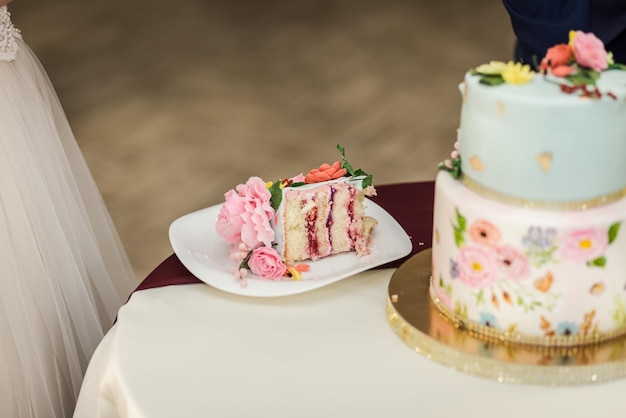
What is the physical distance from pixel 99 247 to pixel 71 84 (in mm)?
2892

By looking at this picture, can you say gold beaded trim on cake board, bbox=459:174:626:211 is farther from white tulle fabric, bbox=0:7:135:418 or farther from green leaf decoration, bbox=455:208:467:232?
white tulle fabric, bbox=0:7:135:418

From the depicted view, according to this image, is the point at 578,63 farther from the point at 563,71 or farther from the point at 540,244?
the point at 540,244

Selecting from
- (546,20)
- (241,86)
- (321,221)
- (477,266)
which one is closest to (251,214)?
(321,221)

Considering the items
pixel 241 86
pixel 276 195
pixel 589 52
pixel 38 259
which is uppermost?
pixel 589 52

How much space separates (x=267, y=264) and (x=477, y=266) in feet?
1.32

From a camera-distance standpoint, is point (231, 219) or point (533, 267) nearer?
point (533, 267)

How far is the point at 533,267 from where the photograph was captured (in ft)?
4.13

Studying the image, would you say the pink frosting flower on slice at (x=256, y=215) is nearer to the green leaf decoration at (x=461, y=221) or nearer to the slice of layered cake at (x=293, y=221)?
the slice of layered cake at (x=293, y=221)

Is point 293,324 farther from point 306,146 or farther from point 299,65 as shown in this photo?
point 299,65

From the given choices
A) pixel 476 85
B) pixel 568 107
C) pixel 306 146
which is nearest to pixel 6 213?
pixel 476 85

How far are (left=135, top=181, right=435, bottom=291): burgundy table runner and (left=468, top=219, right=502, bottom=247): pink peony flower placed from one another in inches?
14.1

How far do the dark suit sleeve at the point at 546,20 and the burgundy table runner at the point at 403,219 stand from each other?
Result: 64 cm

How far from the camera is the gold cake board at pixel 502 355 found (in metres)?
1.27

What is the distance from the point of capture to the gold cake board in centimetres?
127
